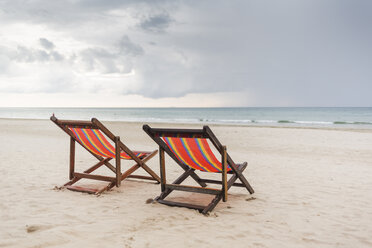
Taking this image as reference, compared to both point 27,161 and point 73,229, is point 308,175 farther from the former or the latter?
point 27,161

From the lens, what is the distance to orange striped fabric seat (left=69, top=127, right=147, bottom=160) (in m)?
3.91

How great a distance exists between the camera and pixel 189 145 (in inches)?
129

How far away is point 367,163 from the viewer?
6.79 m

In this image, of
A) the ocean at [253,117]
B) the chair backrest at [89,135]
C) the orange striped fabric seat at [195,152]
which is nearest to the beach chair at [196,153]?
the orange striped fabric seat at [195,152]

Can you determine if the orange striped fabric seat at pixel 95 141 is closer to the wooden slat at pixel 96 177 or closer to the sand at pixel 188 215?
the wooden slat at pixel 96 177

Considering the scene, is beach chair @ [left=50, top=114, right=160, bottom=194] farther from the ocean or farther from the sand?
the ocean

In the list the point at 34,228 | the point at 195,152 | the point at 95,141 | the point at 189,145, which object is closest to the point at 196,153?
the point at 195,152

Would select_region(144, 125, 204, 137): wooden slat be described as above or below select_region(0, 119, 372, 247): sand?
above

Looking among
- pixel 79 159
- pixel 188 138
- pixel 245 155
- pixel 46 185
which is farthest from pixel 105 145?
pixel 245 155

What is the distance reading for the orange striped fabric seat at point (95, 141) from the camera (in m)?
3.91

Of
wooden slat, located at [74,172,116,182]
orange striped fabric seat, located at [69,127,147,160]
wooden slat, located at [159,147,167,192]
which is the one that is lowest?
wooden slat, located at [74,172,116,182]

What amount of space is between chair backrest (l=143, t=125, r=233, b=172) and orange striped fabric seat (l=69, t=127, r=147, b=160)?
960mm

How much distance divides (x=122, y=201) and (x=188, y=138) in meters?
1.31

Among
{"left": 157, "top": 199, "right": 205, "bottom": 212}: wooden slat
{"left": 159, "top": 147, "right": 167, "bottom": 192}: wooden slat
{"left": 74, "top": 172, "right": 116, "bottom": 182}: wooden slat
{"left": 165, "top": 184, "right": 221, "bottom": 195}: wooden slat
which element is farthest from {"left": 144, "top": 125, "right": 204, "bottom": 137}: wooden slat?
{"left": 74, "top": 172, "right": 116, "bottom": 182}: wooden slat
